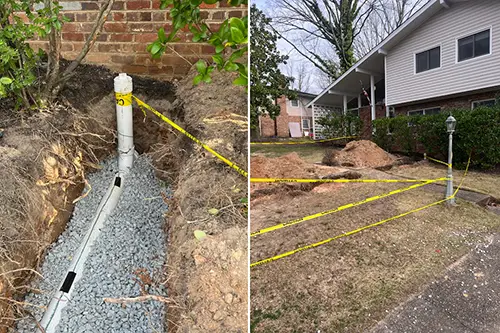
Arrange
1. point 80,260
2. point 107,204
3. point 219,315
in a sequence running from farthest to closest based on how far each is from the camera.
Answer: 1. point 107,204
2. point 80,260
3. point 219,315

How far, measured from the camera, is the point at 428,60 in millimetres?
2156

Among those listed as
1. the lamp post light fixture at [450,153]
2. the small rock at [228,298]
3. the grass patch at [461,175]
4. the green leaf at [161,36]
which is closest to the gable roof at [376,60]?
the lamp post light fixture at [450,153]

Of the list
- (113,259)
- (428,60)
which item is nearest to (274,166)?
(113,259)

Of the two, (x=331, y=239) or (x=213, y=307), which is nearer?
(x=213, y=307)

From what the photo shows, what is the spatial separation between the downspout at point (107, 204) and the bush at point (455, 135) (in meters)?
1.62

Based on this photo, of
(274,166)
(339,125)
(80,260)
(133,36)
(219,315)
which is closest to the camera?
(219,315)

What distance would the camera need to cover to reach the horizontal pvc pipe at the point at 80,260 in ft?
4.97

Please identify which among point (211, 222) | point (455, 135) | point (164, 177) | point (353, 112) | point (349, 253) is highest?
point (353, 112)

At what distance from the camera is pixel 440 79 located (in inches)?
82.2

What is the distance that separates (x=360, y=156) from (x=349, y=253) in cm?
49

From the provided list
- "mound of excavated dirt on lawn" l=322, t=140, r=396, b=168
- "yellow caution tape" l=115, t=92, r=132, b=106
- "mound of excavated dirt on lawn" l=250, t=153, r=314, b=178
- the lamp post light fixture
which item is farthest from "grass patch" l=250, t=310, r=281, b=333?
"yellow caution tape" l=115, t=92, r=132, b=106

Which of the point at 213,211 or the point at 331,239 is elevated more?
the point at 213,211

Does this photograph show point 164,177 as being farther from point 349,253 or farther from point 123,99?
point 349,253

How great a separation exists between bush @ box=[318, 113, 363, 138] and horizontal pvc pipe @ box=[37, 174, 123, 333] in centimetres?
140
